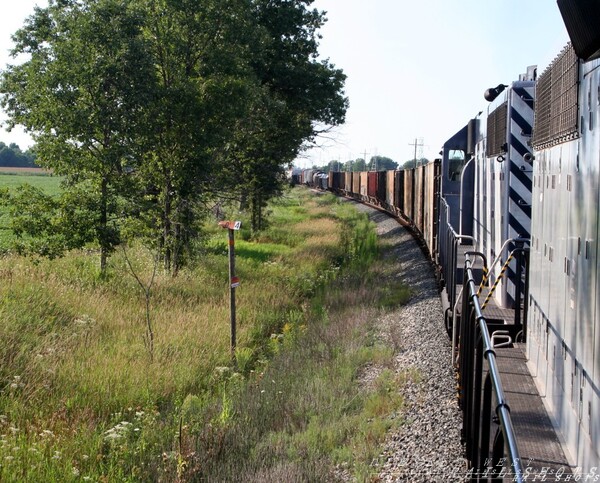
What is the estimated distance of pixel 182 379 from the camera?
9.73 meters

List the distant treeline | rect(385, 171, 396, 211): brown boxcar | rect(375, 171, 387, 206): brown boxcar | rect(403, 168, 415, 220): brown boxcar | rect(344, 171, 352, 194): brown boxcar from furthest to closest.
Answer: the distant treeline < rect(344, 171, 352, 194): brown boxcar < rect(375, 171, 387, 206): brown boxcar < rect(385, 171, 396, 211): brown boxcar < rect(403, 168, 415, 220): brown boxcar

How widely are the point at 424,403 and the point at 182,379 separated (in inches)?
144

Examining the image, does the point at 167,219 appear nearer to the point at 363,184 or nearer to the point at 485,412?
the point at 485,412

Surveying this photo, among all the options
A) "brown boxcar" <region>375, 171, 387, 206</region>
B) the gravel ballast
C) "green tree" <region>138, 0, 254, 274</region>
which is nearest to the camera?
the gravel ballast

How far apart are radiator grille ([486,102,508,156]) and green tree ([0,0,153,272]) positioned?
27.7ft

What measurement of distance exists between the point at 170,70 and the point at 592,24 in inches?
647

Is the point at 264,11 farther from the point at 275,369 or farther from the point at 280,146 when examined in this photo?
the point at 275,369

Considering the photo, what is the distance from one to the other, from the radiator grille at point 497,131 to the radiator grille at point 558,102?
193cm

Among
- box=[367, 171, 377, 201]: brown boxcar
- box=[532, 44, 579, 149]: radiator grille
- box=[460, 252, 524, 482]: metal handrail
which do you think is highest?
box=[367, 171, 377, 201]: brown boxcar

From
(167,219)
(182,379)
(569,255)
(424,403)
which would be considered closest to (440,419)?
(424,403)

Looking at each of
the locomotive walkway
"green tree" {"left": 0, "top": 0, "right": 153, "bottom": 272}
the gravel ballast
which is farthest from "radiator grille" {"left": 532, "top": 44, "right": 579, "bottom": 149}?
"green tree" {"left": 0, "top": 0, "right": 153, "bottom": 272}

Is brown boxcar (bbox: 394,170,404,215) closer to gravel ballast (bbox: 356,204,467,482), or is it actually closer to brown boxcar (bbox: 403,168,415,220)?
brown boxcar (bbox: 403,168,415,220)

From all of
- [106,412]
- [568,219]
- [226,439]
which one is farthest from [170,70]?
[568,219]

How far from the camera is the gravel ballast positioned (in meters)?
6.00
